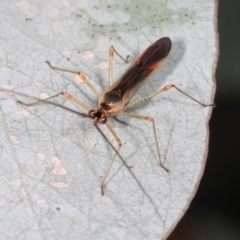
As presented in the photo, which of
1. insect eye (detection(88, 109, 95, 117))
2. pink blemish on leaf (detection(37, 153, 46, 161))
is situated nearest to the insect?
insect eye (detection(88, 109, 95, 117))

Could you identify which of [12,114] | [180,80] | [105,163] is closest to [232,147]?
[180,80]

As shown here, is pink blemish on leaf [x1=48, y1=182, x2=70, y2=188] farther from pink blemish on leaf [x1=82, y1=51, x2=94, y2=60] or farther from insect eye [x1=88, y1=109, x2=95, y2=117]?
pink blemish on leaf [x1=82, y1=51, x2=94, y2=60]

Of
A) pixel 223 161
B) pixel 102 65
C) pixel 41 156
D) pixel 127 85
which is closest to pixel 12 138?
pixel 41 156

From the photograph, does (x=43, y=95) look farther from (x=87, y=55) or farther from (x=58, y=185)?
(x=58, y=185)

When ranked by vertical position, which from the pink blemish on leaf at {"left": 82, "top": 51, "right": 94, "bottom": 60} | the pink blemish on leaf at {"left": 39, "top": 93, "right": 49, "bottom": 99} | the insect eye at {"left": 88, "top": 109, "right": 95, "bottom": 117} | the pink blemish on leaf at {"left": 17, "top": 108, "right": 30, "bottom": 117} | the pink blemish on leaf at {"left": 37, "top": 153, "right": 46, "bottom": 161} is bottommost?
the pink blemish on leaf at {"left": 37, "top": 153, "right": 46, "bottom": 161}

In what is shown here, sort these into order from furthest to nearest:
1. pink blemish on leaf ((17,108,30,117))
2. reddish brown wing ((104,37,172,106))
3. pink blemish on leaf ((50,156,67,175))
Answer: reddish brown wing ((104,37,172,106)), pink blemish on leaf ((17,108,30,117)), pink blemish on leaf ((50,156,67,175))

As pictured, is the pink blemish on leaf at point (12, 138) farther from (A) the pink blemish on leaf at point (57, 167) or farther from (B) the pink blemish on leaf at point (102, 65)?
(B) the pink blemish on leaf at point (102, 65)
